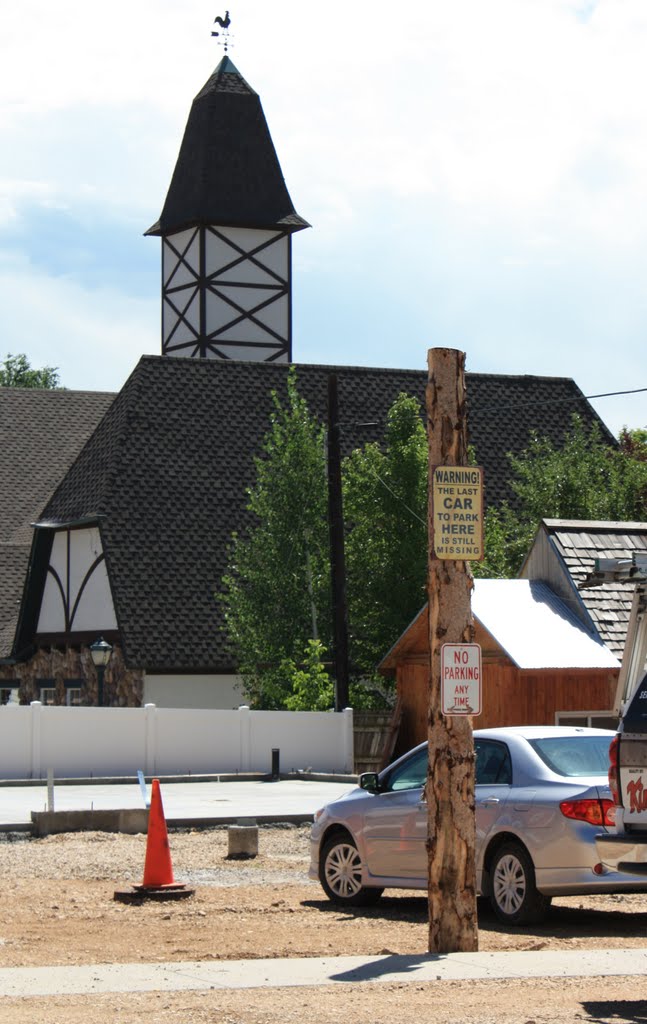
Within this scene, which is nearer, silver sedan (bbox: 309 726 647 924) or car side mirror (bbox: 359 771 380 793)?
silver sedan (bbox: 309 726 647 924)

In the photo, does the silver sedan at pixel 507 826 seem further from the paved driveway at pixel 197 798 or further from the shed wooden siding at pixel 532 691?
the shed wooden siding at pixel 532 691

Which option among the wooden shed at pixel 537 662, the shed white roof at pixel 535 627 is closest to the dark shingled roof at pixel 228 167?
the shed white roof at pixel 535 627

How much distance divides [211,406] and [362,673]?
9.19 m

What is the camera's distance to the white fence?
35250mm

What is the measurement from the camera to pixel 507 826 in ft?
45.8

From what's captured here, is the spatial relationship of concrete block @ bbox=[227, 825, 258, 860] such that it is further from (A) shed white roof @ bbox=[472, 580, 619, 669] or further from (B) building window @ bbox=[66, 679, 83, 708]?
(B) building window @ bbox=[66, 679, 83, 708]

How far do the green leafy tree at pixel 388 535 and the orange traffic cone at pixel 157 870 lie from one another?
A: 2053 centimetres

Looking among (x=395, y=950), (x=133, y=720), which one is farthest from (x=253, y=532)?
(x=395, y=950)

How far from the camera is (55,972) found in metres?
11.1

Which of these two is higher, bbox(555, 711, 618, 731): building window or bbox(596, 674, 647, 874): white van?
bbox(555, 711, 618, 731): building window

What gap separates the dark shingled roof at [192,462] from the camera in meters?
40.8

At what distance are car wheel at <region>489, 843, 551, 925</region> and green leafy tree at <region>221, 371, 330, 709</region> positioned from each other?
23.5m

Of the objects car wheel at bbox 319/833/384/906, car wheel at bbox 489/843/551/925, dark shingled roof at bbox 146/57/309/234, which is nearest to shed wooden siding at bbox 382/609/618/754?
car wheel at bbox 319/833/384/906

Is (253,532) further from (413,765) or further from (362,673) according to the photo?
(413,765)
